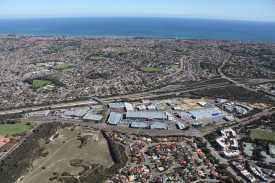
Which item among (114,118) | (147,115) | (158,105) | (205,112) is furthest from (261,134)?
(114,118)

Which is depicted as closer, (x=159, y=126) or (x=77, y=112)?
(x=159, y=126)

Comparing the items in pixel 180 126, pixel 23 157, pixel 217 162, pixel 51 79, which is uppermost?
pixel 51 79

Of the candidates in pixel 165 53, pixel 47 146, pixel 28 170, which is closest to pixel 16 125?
pixel 47 146

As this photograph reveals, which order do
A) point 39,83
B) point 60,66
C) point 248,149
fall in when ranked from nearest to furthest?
1. point 248,149
2. point 39,83
3. point 60,66

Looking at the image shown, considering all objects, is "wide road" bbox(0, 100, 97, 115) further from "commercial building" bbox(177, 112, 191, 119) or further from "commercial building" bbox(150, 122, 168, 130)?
"commercial building" bbox(177, 112, 191, 119)

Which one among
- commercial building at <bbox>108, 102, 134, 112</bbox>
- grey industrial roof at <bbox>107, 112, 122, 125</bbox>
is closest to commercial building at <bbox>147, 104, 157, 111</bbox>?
commercial building at <bbox>108, 102, 134, 112</bbox>

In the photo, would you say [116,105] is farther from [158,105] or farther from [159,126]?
[159,126]

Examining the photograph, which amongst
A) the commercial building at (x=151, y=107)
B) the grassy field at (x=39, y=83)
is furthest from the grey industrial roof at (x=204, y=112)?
the grassy field at (x=39, y=83)

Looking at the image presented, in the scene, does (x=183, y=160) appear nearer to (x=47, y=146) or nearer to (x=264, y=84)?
(x=47, y=146)
